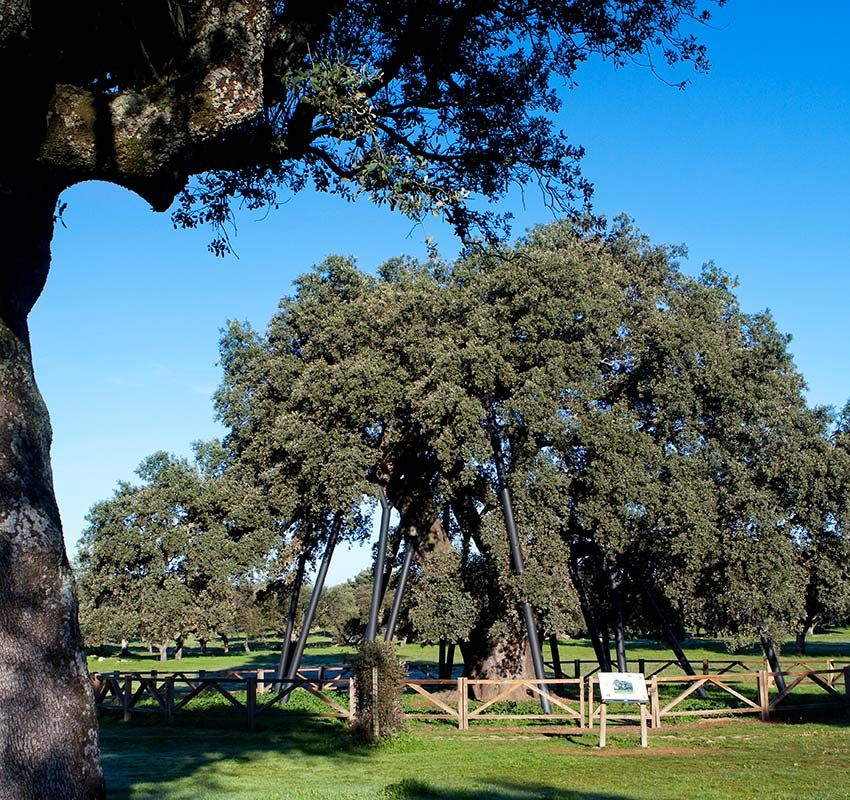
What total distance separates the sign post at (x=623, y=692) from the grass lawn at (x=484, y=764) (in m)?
0.38

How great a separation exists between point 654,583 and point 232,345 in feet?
58.2

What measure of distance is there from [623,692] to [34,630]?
44.9 feet

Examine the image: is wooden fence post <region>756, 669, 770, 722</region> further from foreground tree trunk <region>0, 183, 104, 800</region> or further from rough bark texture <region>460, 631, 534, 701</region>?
foreground tree trunk <region>0, 183, 104, 800</region>

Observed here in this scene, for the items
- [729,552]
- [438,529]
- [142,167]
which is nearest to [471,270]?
[438,529]

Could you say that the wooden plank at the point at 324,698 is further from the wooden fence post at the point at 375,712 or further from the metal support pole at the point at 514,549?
the metal support pole at the point at 514,549

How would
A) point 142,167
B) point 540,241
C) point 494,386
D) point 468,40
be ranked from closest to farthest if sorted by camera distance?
1. point 142,167
2. point 468,40
3. point 494,386
4. point 540,241

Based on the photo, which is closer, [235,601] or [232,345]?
[235,601]

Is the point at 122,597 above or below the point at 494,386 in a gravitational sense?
below

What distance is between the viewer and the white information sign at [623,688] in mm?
16922

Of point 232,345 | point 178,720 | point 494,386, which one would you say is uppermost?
point 232,345

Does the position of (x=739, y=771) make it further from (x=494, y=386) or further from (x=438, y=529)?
(x=438, y=529)

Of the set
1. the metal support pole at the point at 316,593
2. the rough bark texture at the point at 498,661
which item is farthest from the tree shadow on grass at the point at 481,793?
the metal support pole at the point at 316,593

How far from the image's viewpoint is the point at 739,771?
44.3 feet

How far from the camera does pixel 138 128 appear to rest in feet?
21.6
